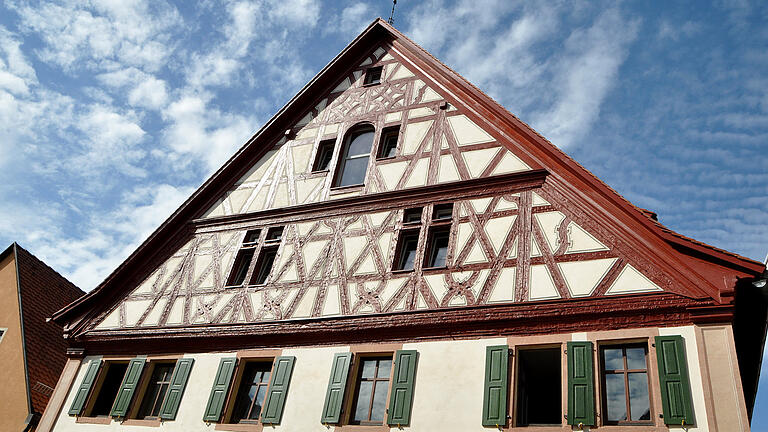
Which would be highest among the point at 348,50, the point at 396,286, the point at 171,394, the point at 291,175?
the point at 348,50

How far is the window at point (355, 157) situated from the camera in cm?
1404

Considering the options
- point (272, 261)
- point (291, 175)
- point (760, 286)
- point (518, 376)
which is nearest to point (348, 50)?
point (291, 175)

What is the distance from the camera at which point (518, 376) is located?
941 cm

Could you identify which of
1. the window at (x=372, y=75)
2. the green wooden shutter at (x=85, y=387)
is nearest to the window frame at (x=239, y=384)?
the green wooden shutter at (x=85, y=387)

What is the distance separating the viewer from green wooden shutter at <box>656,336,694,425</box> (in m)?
7.96

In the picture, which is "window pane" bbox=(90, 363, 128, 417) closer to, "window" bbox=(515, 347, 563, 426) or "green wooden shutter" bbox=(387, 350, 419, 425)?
"green wooden shutter" bbox=(387, 350, 419, 425)

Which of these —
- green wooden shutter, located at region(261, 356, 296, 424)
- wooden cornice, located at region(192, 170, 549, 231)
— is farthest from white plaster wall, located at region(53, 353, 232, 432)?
wooden cornice, located at region(192, 170, 549, 231)

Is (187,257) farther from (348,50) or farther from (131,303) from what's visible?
(348,50)

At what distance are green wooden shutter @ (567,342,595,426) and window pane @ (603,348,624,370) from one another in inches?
11.6

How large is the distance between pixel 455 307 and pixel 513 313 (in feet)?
3.34

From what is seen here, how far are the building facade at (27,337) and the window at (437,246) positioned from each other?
990 cm

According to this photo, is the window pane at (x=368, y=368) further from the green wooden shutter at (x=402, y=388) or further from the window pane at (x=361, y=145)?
the window pane at (x=361, y=145)

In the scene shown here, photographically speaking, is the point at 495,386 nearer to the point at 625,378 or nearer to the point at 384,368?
the point at 625,378

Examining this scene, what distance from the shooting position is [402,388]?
9.91 metres
